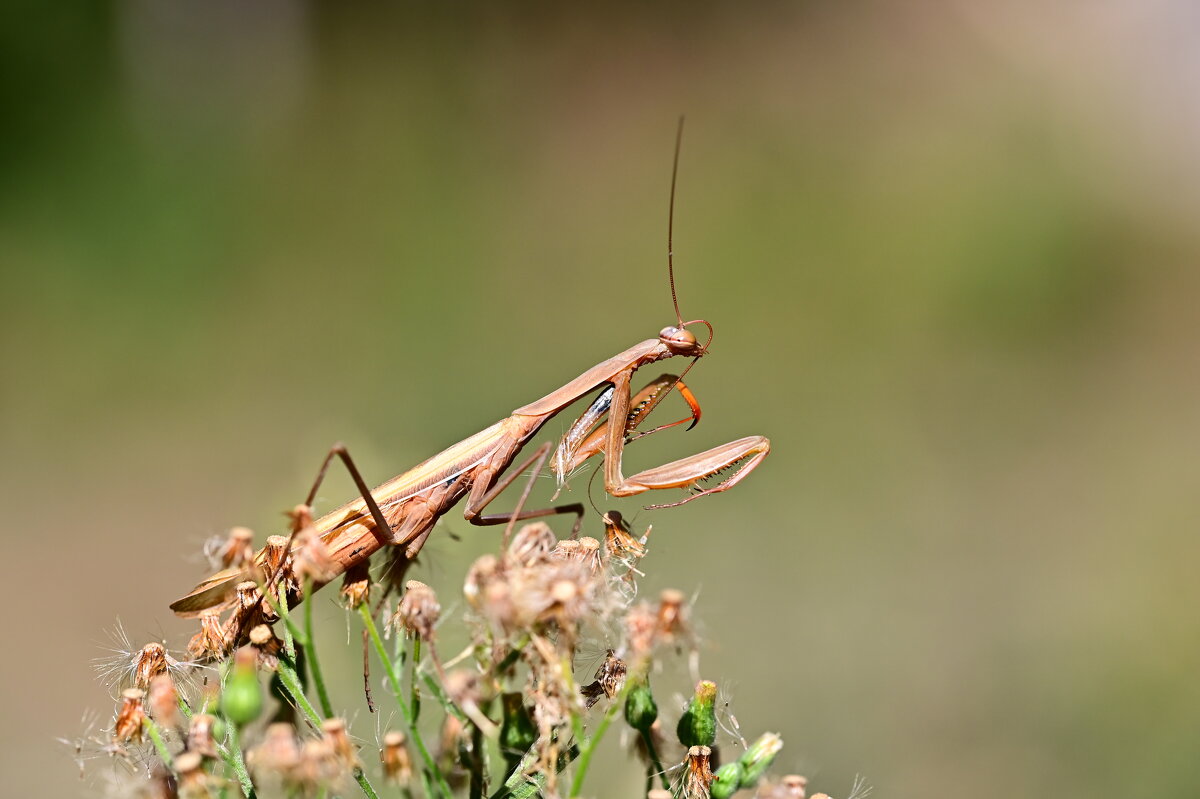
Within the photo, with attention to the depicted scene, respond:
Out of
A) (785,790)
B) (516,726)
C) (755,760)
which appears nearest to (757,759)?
(755,760)

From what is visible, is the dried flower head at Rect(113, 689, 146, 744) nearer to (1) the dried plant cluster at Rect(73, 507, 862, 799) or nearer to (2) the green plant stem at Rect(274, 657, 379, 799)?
(1) the dried plant cluster at Rect(73, 507, 862, 799)

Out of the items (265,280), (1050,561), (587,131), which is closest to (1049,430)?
(1050,561)

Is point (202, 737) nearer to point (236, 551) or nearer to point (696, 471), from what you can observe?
point (236, 551)

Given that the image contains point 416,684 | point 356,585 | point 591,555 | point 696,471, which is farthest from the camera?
point 696,471

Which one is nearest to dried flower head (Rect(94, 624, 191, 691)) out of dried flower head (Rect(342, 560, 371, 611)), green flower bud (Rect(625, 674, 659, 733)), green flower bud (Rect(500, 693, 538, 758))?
dried flower head (Rect(342, 560, 371, 611))

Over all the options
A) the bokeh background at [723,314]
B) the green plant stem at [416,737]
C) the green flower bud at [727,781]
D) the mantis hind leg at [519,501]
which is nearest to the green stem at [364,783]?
the green plant stem at [416,737]

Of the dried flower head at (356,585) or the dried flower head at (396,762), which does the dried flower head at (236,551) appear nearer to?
→ the dried flower head at (356,585)
